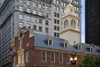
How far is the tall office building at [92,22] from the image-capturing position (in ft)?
327

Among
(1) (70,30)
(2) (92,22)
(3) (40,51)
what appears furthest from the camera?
(2) (92,22)

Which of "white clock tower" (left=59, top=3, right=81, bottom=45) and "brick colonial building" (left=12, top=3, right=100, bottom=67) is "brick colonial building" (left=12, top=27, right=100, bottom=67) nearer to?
"brick colonial building" (left=12, top=3, right=100, bottom=67)

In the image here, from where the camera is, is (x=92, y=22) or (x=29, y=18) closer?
(x=29, y=18)

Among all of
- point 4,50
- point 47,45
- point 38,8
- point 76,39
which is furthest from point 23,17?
point 47,45

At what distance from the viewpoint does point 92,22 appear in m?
104

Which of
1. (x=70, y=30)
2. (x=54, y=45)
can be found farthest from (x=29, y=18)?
(x=54, y=45)

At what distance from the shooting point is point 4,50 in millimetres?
101188

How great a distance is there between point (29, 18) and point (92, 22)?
1261 inches

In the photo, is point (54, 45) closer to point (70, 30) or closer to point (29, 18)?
point (70, 30)

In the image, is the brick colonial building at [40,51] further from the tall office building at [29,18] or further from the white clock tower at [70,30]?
the tall office building at [29,18]

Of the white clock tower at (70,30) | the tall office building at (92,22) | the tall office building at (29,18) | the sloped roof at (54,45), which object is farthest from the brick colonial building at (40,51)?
the tall office building at (92,22)

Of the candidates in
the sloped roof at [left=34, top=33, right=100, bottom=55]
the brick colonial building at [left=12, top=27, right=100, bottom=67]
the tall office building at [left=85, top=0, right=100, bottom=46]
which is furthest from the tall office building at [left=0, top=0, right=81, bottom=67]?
the sloped roof at [left=34, top=33, right=100, bottom=55]

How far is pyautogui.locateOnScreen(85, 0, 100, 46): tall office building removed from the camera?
99.7 m

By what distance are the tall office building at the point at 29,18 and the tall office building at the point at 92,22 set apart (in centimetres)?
544
